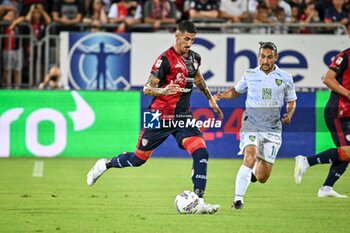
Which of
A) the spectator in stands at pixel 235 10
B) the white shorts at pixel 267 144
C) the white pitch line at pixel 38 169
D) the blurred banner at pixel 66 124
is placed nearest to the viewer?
the white shorts at pixel 267 144

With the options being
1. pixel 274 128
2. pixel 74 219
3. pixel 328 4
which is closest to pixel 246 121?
pixel 274 128

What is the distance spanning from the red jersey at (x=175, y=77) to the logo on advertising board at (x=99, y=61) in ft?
31.7

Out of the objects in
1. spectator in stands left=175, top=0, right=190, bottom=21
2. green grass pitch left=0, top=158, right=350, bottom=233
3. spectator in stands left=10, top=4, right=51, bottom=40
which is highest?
spectator in stands left=175, top=0, right=190, bottom=21

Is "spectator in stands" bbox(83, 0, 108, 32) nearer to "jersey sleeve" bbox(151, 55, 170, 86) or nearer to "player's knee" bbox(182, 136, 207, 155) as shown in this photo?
"jersey sleeve" bbox(151, 55, 170, 86)

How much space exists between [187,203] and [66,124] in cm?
899

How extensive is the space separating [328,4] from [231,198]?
11077 mm

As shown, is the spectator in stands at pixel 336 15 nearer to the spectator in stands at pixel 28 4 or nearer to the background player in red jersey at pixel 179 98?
the spectator in stands at pixel 28 4

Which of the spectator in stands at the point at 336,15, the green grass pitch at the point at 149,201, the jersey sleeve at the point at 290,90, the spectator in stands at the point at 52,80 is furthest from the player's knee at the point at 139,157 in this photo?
the spectator in stands at the point at 336,15

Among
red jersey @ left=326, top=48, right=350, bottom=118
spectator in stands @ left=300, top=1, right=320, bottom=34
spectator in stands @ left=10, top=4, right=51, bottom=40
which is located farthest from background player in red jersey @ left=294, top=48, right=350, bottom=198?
spectator in stands @ left=10, top=4, right=51, bottom=40

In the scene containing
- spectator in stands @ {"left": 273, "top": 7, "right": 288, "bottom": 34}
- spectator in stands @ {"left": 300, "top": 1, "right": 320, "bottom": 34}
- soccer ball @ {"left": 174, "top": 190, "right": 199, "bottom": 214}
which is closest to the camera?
soccer ball @ {"left": 174, "top": 190, "right": 199, "bottom": 214}

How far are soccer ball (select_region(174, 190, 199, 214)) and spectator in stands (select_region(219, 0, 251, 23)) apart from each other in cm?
1208

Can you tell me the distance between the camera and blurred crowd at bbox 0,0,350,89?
22.2 metres

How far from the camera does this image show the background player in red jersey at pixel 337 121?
13.4 m

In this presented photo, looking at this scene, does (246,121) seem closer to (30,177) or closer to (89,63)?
(30,177)
